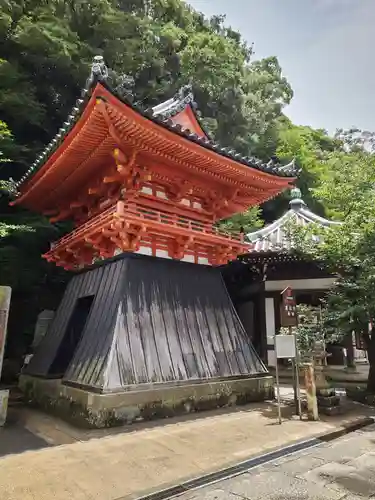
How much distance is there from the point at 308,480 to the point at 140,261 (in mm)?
5739

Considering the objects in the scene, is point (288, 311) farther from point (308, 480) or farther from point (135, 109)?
point (135, 109)

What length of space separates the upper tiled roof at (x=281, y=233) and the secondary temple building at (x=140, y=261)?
271 centimetres

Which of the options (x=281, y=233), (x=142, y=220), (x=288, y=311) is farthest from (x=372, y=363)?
(x=142, y=220)

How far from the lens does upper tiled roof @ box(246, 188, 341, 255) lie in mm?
13253

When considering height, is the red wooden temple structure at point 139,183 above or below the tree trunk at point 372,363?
above

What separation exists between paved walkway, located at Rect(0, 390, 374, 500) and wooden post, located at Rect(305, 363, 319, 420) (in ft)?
0.83

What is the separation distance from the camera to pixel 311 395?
7.39 m

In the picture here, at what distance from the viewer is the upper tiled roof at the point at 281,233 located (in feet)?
43.5

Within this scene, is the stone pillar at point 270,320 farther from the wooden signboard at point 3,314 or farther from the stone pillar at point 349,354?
the wooden signboard at point 3,314

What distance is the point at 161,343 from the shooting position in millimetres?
8133

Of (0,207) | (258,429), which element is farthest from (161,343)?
(0,207)

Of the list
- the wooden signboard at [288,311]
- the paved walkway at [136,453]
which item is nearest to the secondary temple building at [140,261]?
the paved walkway at [136,453]

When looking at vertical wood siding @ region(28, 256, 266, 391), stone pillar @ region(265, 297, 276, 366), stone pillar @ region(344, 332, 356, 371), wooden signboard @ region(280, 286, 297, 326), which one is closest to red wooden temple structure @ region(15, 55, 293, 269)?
vertical wood siding @ region(28, 256, 266, 391)

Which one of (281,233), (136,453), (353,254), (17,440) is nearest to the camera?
(136,453)
